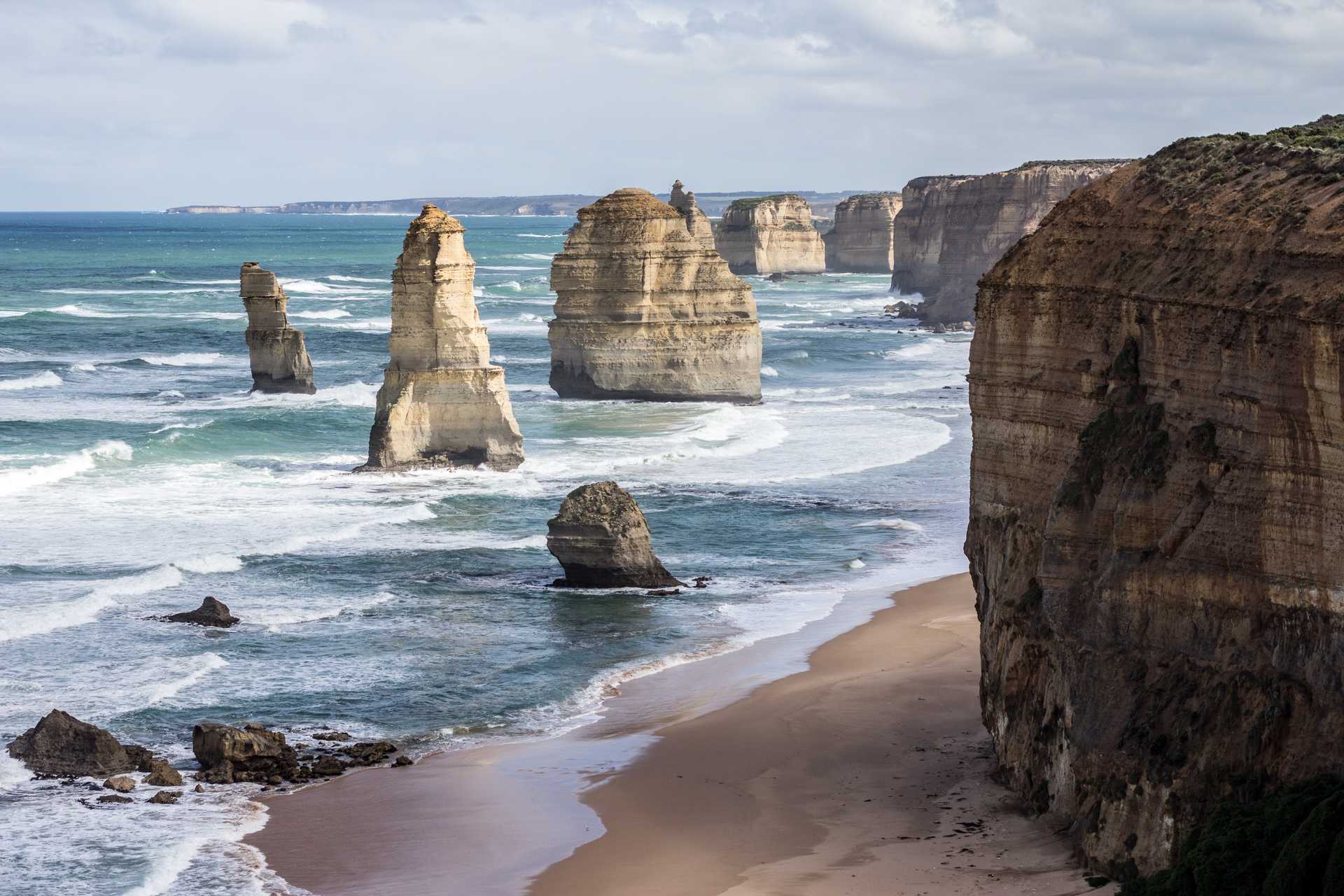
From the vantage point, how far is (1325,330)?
43.8 ft

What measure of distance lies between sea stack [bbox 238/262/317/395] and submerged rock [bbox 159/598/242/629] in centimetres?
3025

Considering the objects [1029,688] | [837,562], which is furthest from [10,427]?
[1029,688]

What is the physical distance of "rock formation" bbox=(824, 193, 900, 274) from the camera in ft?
499

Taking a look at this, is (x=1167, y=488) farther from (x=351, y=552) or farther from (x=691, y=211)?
(x=691, y=211)

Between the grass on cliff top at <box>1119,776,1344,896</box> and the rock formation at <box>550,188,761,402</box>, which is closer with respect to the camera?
the grass on cliff top at <box>1119,776,1344,896</box>

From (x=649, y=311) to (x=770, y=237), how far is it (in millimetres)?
92979

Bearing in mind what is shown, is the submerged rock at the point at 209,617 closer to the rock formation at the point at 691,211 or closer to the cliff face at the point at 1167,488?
the cliff face at the point at 1167,488

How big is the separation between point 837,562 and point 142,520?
1510 centimetres

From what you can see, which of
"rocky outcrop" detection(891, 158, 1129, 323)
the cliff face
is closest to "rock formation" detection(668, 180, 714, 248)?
"rocky outcrop" detection(891, 158, 1129, 323)

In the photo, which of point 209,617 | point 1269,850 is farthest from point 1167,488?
point 209,617

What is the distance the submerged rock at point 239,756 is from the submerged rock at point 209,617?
6.41 metres

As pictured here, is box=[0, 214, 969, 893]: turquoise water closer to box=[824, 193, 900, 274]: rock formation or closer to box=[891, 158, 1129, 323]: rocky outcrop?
box=[891, 158, 1129, 323]: rocky outcrop

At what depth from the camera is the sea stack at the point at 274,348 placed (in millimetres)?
56688

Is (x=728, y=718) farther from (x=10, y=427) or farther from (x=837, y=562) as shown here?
(x=10, y=427)
